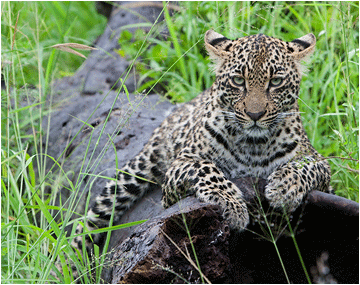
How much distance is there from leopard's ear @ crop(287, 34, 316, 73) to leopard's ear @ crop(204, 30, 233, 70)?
0.60 meters

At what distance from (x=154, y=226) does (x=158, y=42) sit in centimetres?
→ 409

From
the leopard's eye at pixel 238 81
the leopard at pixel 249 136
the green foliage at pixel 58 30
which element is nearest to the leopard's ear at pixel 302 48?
the leopard at pixel 249 136

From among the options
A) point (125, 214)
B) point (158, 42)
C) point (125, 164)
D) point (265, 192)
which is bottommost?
point (125, 214)

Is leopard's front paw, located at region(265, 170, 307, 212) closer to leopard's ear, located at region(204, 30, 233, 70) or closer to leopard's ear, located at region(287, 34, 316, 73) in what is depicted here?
leopard's ear, located at region(287, 34, 316, 73)

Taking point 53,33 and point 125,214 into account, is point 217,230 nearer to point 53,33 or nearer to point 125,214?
point 125,214

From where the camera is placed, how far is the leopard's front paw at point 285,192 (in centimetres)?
351

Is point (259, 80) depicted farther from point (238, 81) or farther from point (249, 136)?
point (249, 136)

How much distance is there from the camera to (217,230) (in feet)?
10.0

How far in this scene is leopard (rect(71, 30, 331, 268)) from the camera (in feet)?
11.8

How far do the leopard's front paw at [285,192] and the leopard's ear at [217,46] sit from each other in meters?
1.29

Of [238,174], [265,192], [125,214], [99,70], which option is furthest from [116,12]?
[265,192]

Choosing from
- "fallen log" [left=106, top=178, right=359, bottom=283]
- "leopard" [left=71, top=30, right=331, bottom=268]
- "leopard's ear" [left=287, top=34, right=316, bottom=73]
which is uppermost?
"leopard's ear" [left=287, top=34, right=316, bottom=73]

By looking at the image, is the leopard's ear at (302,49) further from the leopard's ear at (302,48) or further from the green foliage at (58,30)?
the green foliage at (58,30)

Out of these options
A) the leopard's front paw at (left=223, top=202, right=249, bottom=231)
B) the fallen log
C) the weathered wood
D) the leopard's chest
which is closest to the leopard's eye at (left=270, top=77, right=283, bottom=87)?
the leopard's chest
